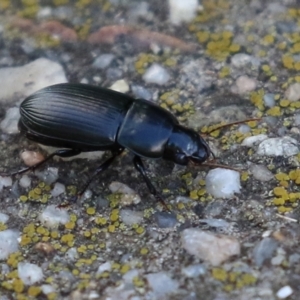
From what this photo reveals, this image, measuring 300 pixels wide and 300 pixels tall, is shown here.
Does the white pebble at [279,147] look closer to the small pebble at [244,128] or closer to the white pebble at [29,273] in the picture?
the small pebble at [244,128]

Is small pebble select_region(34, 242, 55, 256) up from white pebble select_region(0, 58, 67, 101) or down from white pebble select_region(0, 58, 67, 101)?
down

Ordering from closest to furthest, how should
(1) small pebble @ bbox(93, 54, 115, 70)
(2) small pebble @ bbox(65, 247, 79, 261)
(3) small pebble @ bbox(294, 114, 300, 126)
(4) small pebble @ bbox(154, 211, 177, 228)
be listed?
1. (2) small pebble @ bbox(65, 247, 79, 261)
2. (4) small pebble @ bbox(154, 211, 177, 228)
3. (3) small pebble @ bbox(294, 114, 300, 126)
4. (1) small pebble @ bbox(93, 54, 115, 70)

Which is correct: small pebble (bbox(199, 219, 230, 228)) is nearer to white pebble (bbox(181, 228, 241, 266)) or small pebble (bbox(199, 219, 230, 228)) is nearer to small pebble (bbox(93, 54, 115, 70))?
white pebble (bbox(181, 228, 241, 266))

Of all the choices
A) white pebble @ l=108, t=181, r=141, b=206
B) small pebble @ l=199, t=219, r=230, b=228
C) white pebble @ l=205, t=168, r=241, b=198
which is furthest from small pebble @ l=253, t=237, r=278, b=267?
white pebble @ l=108, t=181, r=141, b=206

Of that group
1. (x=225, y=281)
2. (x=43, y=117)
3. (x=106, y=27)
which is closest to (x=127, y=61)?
(x=106, y=27)

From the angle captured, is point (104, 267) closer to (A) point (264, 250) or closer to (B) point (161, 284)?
(B) point (161, 284)

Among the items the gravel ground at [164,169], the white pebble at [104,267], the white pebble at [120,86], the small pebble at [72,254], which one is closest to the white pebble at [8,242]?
the gravel ground at [164,169]

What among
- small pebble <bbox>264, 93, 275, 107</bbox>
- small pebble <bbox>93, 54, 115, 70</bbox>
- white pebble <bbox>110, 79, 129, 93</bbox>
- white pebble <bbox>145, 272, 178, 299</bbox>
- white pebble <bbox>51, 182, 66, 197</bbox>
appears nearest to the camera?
white pebble <bbox>145, 272, 178, 299</bbox>
